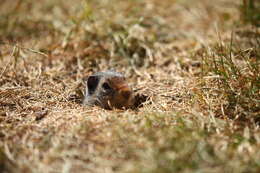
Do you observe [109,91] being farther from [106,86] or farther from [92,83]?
[92,83]

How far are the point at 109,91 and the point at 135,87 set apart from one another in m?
0.43

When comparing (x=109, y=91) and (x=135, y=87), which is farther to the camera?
(x=135, y=87)

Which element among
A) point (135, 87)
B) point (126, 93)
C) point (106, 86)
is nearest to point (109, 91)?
point (106, 86)

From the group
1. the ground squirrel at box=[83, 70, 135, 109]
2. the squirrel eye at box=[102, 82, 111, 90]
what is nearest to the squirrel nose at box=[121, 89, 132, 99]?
the ground squirrel at box=[83, 70, 135, 109]

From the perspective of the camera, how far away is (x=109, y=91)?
3.04m

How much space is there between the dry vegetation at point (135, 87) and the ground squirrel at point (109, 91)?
14cm

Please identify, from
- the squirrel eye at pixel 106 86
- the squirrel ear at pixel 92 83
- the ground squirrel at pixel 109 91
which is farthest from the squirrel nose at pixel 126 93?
the squirrel ear at pixel 92 83

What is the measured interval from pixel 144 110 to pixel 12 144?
37.9 inches

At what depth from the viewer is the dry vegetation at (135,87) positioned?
204 cm

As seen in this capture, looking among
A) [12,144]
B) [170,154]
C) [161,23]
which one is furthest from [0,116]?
[161,23]

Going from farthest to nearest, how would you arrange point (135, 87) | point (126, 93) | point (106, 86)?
1. point (135, 87)
2. point (106, 86)
3. point (126, 93)

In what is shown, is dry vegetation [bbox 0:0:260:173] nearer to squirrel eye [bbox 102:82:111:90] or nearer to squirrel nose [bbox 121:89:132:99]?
squirrel nose [bbox 121:89:132:99]

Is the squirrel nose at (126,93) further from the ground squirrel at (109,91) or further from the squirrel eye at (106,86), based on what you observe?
the squirrel eye at (106,86)

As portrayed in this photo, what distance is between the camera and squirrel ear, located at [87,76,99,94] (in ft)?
10.2
